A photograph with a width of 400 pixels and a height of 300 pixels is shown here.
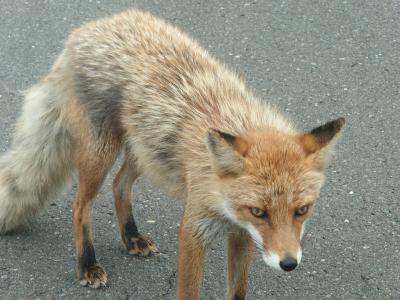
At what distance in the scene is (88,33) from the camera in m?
4.77

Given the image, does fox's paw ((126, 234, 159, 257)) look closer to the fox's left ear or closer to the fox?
the fox

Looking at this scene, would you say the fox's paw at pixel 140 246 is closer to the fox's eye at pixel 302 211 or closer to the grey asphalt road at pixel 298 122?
the grey asphalt road at pixel 298 122

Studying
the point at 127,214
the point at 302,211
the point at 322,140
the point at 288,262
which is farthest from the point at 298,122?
the point at 288,262

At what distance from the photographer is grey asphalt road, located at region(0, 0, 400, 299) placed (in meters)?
4.84

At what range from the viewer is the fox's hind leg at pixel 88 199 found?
14.9 ft

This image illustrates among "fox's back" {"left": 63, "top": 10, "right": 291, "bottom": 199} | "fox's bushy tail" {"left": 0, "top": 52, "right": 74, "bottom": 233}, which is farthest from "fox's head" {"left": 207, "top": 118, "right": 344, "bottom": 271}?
"fox's bushy tail" {"left": 0, "top": 52, "right": 74, "bottom": 233}

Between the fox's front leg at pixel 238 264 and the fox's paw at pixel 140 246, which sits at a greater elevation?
the fox's front leg at pixel 238 264

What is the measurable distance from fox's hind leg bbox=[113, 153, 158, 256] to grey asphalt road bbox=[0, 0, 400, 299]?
92 mm

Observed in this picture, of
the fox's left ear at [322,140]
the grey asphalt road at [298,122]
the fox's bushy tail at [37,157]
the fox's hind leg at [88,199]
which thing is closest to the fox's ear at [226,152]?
the fox's left ear at [322,140]

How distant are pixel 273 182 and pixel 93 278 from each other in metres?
1.70

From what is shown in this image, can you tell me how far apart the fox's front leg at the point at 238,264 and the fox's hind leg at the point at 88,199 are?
887 millimetres

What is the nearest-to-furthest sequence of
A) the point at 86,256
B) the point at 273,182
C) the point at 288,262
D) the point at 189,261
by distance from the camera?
the point at 288,262
the point at 273,182
the point at 189,261
the point at 86,256

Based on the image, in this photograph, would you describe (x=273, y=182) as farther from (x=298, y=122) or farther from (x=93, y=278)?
(x=298, y=122)

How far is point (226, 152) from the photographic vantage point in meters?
3.72
